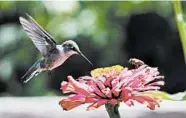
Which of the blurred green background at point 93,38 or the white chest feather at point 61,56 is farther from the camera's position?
the blurred green background at point 93,38

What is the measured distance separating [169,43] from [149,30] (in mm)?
51

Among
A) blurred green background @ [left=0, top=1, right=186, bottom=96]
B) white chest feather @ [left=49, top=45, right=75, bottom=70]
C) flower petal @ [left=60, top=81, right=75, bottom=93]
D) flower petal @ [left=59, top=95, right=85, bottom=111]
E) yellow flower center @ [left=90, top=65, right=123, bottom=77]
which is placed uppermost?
white chest feather @ [left=49, top=45, right=75, bottom=70]

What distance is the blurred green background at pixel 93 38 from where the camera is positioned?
1.18 m

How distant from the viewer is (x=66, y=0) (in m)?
1.13

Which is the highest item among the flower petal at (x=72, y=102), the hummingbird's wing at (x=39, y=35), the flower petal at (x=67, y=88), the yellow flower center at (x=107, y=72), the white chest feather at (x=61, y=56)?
the hummingbird's wing at (x=39, y=35)

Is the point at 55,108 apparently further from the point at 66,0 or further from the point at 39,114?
the point at 66,0

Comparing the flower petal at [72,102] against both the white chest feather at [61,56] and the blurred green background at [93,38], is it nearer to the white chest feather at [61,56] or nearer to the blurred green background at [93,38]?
the white chest feather at [61,56]

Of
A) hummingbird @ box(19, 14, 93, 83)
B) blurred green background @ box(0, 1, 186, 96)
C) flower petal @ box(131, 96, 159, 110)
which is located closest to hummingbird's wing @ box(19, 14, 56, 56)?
hummingbird @ box(19, 14, 93, 83)

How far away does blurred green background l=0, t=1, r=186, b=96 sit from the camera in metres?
1.18

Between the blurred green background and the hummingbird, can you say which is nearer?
the hummingbird

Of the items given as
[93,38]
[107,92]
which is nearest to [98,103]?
[107,92]

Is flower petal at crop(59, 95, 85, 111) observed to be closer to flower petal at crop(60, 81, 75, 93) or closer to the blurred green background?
flower petal at crop(60, 81, 75, 93)

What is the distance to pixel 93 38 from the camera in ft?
4.01

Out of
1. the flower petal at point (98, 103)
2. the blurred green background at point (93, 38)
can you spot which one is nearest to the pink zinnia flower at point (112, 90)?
the flower petal at point (98, 103)
